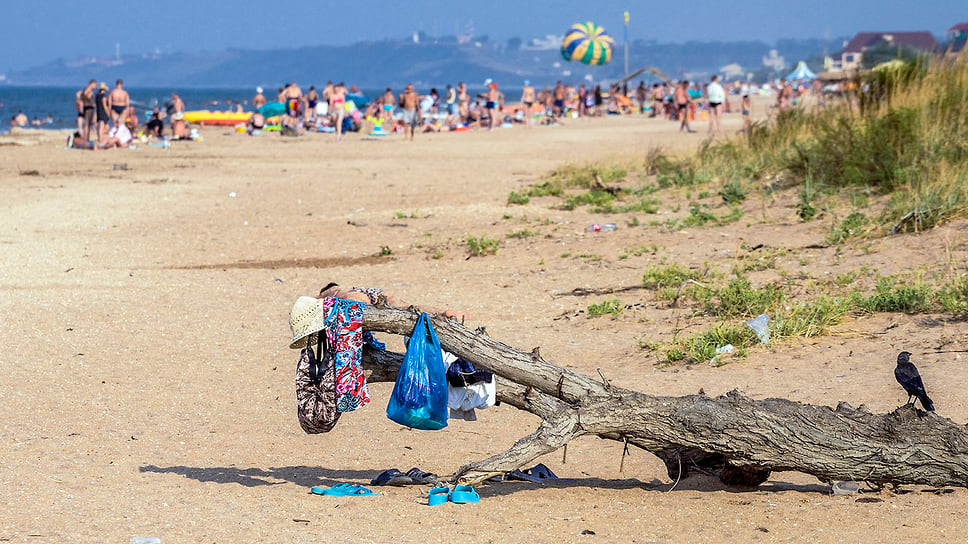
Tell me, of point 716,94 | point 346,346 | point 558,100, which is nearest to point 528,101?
point 558,100

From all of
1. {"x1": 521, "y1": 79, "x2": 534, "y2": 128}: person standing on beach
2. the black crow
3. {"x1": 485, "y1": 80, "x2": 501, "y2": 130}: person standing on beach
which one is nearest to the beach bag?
the black crow

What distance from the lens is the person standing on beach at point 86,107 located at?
22.6 m

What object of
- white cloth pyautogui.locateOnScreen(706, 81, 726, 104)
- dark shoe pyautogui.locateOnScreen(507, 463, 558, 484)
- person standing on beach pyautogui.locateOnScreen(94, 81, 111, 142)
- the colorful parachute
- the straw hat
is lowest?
dark shoe pyautogui.locateOnScreen(507, 463, 558, 484)

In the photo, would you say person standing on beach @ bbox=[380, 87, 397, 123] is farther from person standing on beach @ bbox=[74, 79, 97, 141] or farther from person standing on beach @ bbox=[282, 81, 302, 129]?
person standing on beach @ bbox=[74, 79, 97, 141]

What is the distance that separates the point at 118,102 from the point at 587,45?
50.9ft

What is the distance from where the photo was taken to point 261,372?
6.92m

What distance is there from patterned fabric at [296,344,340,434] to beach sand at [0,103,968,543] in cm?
34

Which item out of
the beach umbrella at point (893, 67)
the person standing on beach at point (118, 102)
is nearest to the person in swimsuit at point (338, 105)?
the person standing on beach at point (118, 102)

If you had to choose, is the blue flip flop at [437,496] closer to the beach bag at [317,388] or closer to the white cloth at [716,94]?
the beach bag at [317,388]

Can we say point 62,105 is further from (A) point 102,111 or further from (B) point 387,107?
(A) point 102,111

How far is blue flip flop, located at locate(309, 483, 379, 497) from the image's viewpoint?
4691mm

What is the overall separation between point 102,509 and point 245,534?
0.68 meters

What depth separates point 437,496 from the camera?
14.9ft

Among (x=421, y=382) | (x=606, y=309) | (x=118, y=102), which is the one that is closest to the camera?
(x=421, y=382)
